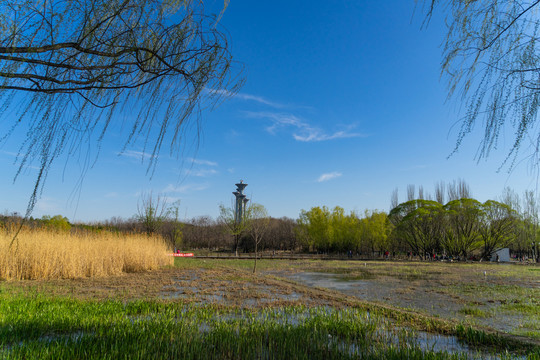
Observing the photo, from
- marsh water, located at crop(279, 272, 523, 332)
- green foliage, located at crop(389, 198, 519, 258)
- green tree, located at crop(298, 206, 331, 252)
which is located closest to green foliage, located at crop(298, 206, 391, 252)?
green tree, located at crop(298, 206, 331, 252)

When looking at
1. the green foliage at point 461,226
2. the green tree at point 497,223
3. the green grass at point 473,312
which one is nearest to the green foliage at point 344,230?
the green foliage at point 461,226

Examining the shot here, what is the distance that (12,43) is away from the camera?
7.08 ft

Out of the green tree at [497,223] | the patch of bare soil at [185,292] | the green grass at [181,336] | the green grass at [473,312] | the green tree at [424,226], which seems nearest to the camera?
the green grass at [181,336]

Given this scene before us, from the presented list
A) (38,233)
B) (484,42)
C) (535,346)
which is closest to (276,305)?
(535,346)

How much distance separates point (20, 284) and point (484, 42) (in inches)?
493

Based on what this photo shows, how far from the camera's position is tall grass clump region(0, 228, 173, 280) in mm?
10344

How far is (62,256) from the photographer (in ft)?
37.5

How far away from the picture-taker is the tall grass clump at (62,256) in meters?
10.3

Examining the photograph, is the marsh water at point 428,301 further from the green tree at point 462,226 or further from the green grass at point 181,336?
the green tree at point 462,226

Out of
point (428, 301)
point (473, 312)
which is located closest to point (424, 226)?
point (428, 301)

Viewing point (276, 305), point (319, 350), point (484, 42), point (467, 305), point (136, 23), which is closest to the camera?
point (136, 23)

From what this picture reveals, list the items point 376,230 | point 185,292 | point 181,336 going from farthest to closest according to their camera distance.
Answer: point 376,230 → point 185,292 → point 181,336

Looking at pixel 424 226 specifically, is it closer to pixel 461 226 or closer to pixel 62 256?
pixel 461 226

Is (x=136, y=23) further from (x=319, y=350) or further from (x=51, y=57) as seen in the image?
(x=319, y=350)
